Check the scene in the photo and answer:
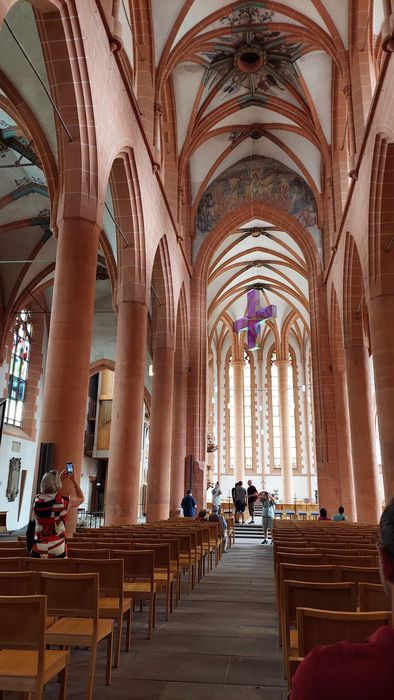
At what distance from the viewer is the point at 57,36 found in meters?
8.08

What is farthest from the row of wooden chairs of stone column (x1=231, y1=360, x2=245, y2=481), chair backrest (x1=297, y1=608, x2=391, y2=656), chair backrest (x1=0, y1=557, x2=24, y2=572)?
stone column (x1=231, y1=360, x2=245, y2=481)

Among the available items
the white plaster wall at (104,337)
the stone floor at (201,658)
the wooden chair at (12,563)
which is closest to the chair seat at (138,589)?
the stone floor at (201,658)

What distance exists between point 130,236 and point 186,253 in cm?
798

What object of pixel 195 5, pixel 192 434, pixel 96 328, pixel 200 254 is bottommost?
pixel 192 434

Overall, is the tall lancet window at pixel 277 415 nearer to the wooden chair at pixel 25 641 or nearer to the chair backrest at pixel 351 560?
the chair backrest at pixel 351 560

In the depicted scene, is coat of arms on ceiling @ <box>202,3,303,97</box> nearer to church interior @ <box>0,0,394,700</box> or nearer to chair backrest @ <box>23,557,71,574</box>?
church interior @ <box>0,0,394,700</box>

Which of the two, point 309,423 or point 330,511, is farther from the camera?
point 309,423

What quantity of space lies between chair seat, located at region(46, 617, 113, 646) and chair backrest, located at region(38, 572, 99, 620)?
Answer: 113 mm

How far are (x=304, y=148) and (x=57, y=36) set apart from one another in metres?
13.3

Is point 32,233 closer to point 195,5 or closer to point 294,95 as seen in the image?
point 195,5

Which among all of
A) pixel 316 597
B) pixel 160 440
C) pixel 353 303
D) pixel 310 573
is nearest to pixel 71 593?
pixel 316 597

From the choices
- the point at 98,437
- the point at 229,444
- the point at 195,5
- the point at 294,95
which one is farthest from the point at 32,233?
the point at 229,444

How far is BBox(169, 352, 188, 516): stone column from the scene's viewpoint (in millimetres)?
17594

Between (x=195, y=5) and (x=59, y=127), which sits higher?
(x=195, y=5)
